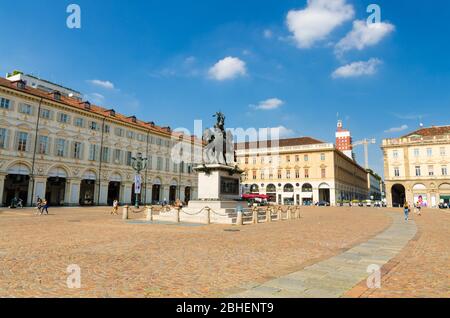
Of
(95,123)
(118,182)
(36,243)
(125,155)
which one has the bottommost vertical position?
(36,243)

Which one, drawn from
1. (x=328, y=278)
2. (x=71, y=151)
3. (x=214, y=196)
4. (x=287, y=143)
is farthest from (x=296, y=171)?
(x=328, y=278)

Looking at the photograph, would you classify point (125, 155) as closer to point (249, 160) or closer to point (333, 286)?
point (249, 160)

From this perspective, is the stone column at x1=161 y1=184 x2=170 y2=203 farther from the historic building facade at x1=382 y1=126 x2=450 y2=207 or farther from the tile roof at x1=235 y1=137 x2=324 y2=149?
the historic building facade at x1=382 y1=126 x2=450 y2=207

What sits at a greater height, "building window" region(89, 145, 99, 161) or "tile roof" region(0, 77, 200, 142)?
"tile roof" region(0, 77, 200, 142)

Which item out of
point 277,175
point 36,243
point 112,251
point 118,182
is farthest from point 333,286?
point 277,175

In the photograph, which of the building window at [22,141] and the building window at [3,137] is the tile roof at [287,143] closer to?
the building window at [22,141]

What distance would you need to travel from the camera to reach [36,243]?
9.53 m

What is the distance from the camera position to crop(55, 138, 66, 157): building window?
37.4 m

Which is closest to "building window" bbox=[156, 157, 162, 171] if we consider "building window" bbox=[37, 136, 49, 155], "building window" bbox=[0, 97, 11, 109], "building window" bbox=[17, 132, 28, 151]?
"building window" bbox=[37, 136, 49, 155]

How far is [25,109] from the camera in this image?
114 feet

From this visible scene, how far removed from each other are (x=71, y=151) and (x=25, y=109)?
283 inches

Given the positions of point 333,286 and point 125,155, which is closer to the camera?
point 333,286

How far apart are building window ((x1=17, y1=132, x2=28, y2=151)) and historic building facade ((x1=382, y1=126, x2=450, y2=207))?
62924 mm
